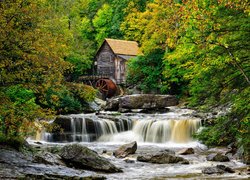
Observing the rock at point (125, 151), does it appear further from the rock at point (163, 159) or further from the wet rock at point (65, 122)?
the wet rock at point (65, 122)

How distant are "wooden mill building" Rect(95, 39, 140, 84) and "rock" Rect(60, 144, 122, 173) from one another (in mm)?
35220

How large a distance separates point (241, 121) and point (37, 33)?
20.2 ft

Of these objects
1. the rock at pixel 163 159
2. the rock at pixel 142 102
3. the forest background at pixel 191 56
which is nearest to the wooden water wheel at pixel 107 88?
the rock at pixel 142 102

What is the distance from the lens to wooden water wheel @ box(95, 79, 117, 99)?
45250 mm

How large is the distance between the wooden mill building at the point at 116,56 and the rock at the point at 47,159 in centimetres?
3560

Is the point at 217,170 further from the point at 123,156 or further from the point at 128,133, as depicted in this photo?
the point at 128,133

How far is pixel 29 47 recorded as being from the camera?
10133mm

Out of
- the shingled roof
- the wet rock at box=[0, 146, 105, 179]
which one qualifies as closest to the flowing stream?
the wet rock at box=[0, 146, 105, 179]

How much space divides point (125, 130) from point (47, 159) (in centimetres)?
1284

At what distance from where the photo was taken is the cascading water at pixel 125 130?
22.5m

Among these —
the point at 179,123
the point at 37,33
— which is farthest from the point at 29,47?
the point at 179,123

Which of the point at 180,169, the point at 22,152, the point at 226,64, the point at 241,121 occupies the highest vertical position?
the point at 226,64

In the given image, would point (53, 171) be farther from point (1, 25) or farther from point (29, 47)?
point (1, 25)

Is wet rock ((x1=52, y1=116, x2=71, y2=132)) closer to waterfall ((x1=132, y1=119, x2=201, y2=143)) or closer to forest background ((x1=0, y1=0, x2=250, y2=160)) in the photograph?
waterfall ((x1=132, y1=119, x2=201, y2=143))
